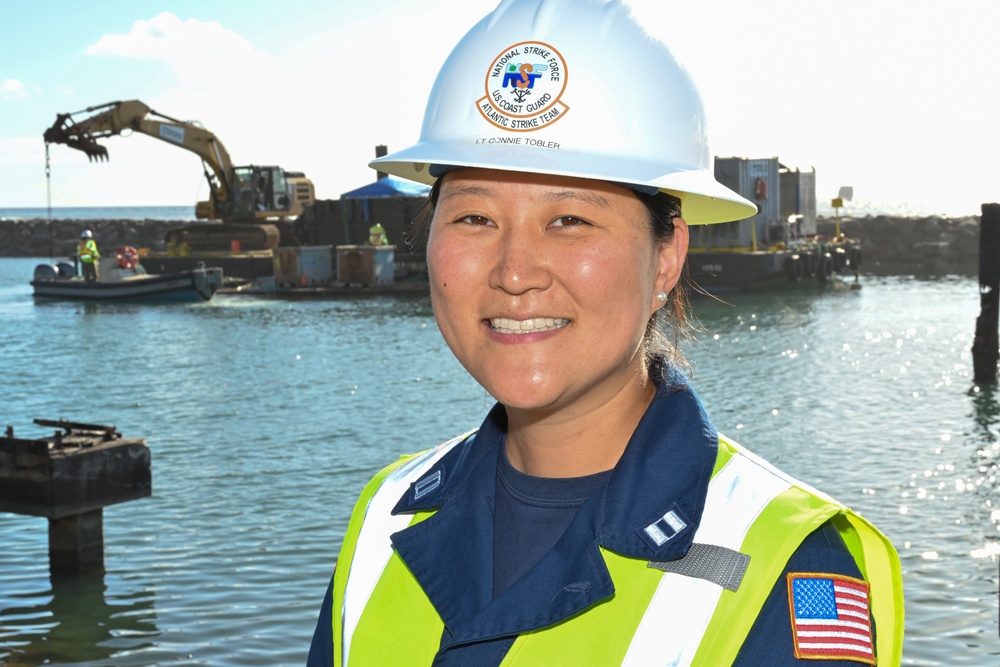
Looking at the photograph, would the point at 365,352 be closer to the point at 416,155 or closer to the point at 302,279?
the point at 302,279

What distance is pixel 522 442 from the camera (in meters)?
1.73

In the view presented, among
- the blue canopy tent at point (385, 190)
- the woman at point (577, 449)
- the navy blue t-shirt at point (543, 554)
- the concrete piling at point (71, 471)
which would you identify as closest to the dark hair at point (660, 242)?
the woman at point (577, 449)

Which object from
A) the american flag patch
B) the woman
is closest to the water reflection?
the woman

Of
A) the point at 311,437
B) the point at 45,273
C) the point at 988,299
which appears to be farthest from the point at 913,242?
the point at 311,437

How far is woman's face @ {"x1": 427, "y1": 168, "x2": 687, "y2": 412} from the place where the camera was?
1.53m

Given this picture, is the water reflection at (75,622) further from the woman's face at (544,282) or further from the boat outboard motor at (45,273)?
the boat outboard motor at (45,273)

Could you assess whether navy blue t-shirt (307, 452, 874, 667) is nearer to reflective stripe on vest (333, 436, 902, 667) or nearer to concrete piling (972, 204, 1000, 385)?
reflective stripe on vest (333, 436, 902, 667)

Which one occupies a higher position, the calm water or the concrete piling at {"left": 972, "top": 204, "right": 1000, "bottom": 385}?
the concrete piling at {"left": 972, "top": 204, "right": 1000, "bottom": 385}

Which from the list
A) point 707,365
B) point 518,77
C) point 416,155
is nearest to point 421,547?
point 416,155

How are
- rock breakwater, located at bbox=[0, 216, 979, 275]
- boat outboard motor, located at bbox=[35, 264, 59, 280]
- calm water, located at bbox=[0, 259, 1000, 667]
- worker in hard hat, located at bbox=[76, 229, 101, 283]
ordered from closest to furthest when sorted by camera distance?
1. calm water, located at bbox=[0, 259, 1000, 667]
2. worker in hard hat, located at bbox=[76, 229, 101, 283]
3. boat outboard motor, located at bbox=[35, 264, 59, 280]
4. rock breakwater, located at bbox=[0, 216, 979, 275]

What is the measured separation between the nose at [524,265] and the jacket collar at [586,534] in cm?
25

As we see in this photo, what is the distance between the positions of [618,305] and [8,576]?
24.8ft

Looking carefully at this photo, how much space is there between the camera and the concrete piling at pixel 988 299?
15430 millimetres

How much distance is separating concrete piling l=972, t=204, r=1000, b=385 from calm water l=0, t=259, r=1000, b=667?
2.17 ft
